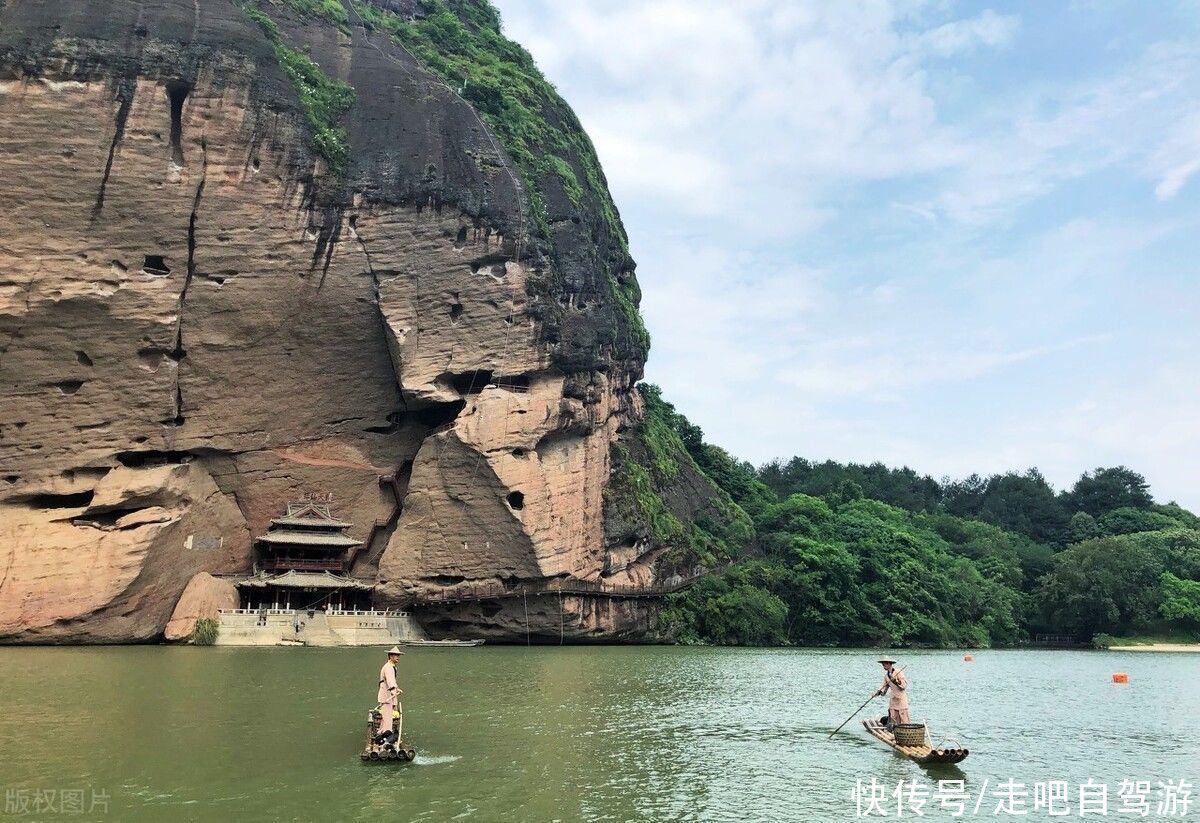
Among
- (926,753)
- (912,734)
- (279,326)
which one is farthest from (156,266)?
(926,753)

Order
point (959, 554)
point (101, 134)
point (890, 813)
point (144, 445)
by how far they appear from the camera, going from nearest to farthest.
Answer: point (890, 813) → point (101, 134) → point (144, 445) → point (959, 554)

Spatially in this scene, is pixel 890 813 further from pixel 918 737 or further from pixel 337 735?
pixel 337 735

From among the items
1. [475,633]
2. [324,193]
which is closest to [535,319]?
[324,193]

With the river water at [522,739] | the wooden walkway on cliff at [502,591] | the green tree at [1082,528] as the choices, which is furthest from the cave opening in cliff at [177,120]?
the green tree at [1082,528]

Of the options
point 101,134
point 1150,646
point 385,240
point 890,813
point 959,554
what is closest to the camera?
point 890,813

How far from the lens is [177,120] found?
29078 mm

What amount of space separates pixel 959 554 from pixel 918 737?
44406mm

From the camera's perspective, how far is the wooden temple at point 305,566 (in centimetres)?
3106

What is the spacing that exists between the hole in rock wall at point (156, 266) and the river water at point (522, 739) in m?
12.4

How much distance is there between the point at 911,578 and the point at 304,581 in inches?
1047

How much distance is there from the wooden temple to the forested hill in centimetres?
1239

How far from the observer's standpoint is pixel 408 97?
3325cm

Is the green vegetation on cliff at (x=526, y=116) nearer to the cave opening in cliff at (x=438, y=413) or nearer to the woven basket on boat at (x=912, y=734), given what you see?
the cave opening in cliff at (x=438, y=413)

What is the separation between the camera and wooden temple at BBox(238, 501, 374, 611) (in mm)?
31062
